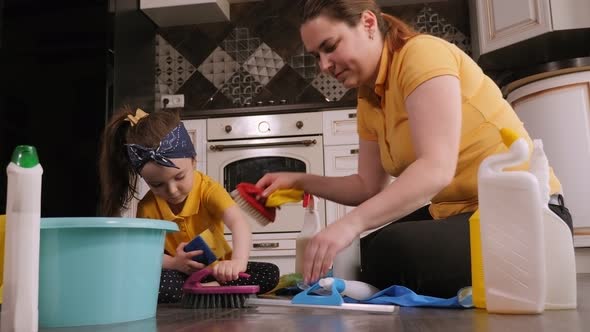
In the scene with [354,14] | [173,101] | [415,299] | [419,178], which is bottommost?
[415,299]

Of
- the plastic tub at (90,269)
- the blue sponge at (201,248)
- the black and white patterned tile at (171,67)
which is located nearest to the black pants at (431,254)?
the blue sponge at (201,248)

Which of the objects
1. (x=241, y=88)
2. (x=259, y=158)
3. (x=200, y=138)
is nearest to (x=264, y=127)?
(x=259, y=158)

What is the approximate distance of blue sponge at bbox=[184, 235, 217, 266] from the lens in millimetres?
1160

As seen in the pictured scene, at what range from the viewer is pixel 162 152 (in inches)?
53.6

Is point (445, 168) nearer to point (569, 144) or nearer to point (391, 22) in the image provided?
point (391, 22)

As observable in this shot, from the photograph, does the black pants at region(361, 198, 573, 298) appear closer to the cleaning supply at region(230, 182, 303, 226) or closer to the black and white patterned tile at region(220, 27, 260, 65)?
the cleaning supply at region(230, 182, 303, 226)

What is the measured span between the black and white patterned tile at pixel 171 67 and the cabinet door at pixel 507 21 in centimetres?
167

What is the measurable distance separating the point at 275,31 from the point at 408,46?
246cm

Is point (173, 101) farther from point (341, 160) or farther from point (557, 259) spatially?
point (557, 259)

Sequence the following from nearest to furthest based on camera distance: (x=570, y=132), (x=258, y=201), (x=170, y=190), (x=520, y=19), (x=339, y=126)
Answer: (x=258, y=201) < (x=170, y=190) < (x=570, y=132) < (x=520, y=19) < (x=339, y=126)

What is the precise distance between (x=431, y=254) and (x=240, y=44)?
263 cm

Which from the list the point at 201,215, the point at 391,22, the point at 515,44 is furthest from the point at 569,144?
the point at 201,215

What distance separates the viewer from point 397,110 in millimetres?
1178

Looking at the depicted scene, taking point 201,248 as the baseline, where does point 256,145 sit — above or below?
above
